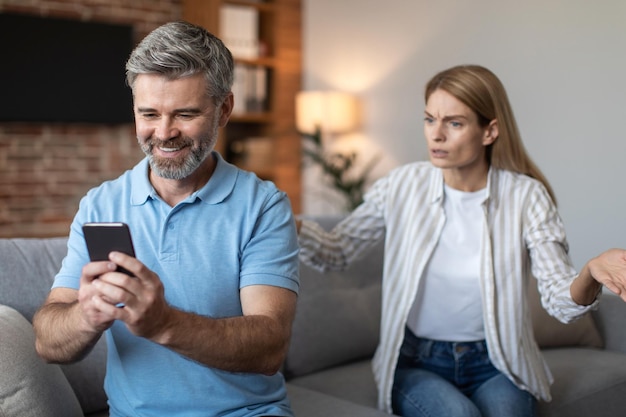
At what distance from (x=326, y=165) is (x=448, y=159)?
3.16 m

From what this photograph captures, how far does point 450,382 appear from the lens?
6.98 ft

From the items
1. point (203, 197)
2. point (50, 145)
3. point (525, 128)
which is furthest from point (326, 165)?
point (203, 197)

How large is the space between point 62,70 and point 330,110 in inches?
69.2

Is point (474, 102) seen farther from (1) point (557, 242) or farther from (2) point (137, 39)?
(2) point (137, 39)

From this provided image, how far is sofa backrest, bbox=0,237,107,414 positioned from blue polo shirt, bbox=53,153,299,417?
1.25 ft

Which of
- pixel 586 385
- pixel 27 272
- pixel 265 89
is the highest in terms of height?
pixel 265 89

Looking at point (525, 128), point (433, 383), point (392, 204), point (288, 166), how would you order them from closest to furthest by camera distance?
point (433, 383) → point (392, 204) → point (525, 128) → point (288, 166)

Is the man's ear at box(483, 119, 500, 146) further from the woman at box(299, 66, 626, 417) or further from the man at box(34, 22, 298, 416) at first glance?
the man at box(34, 22, 298, 416)

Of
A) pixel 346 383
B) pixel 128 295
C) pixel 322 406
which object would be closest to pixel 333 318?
pixel 346 383

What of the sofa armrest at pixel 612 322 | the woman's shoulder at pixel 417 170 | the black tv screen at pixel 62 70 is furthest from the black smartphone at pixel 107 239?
the black tv screen at pixel 62 70

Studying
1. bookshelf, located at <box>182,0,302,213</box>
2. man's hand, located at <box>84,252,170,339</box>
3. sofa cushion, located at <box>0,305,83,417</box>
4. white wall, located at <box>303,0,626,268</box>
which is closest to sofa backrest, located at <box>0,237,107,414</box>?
sofa cushion, located at <box>0,305,83,417</box>

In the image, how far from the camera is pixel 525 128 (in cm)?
447

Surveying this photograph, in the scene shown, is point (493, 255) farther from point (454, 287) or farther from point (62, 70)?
point (62, 70)

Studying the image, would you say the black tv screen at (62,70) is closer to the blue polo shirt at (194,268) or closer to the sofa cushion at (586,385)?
the sofa cushion at (586,385)
